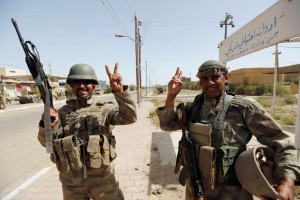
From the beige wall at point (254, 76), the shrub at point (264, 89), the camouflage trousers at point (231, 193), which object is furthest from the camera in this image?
the beige wall at point (254, 76)

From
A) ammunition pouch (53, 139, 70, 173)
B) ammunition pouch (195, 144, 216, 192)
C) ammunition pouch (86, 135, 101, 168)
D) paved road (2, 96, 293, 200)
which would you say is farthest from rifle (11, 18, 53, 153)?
paved road (2, 96, 293, 200)

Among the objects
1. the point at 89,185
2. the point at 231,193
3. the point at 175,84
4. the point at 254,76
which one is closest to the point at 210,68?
the point at 175,84

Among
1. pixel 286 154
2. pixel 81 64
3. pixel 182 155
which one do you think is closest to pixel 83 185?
pixel 182 155

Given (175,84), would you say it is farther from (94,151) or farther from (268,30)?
(268,30)

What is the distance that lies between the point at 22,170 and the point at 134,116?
3.55 meters

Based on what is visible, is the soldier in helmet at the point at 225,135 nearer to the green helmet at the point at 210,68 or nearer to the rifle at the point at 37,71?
the green helmet at the point at 210,68

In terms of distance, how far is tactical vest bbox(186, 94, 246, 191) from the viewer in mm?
1630

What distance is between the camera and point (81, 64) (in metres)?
2.22

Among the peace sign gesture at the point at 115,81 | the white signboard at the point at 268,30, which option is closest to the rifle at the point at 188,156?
the peace sign gesture at the point at 115,81

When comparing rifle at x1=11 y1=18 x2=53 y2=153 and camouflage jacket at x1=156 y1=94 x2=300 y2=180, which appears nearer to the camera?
camouflage jacket at x1=156 y1=94 x2=300 y2=180

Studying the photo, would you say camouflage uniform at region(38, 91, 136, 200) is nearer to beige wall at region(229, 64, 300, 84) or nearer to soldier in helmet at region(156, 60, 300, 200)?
soldier in helmet at region(156, 60, 300, 200)

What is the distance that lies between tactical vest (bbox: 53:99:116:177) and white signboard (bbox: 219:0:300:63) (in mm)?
2978

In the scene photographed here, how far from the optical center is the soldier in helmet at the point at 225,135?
5.20ft

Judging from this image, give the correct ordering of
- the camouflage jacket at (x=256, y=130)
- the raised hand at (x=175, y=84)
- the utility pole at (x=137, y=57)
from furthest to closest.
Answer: the utility pole at (x=137, y=57) < the raised hand at (x=175, y=84) < the camouflage jacket at (x=256, y=130)
